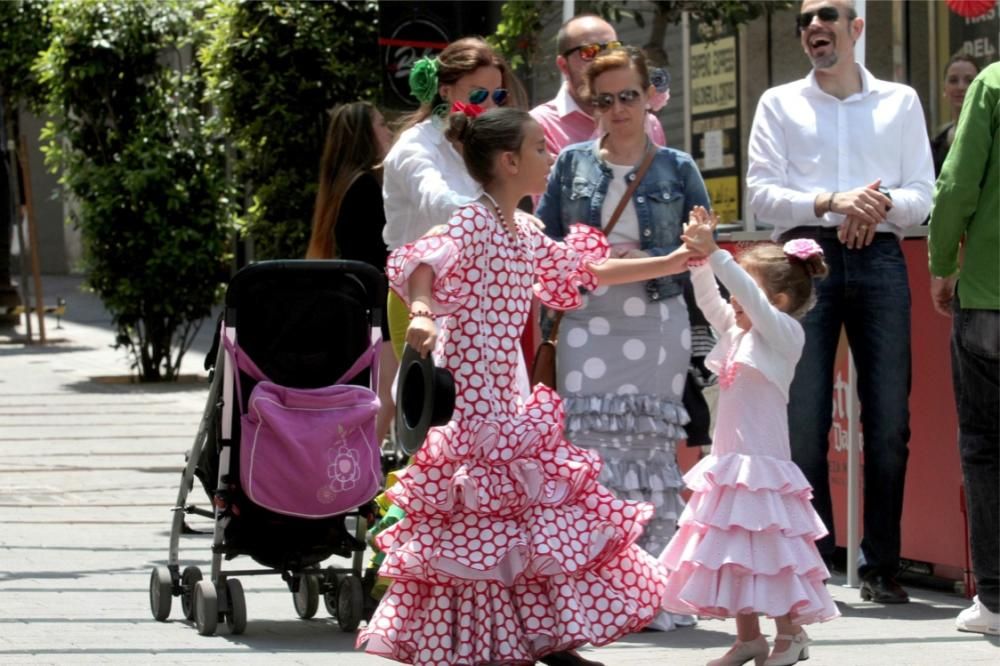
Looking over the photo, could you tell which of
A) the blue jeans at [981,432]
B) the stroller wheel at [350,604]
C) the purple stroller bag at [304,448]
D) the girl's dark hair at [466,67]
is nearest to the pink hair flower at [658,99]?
the girl's dark hair at [466,67]

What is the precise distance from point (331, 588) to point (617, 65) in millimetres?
2055

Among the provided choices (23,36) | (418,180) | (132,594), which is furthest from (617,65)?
(23,36)

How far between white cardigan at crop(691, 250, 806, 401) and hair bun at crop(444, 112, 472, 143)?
814mm

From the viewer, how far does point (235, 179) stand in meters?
16.7

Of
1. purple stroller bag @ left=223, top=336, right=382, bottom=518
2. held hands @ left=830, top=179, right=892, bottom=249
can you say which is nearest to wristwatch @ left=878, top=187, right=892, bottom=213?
held hands @ left=830, top=179, right=892, bottom=249

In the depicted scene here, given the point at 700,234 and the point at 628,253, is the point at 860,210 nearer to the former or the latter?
the point at 628,253

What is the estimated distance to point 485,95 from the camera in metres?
6.40

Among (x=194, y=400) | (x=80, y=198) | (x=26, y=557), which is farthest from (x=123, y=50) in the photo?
(x=26, y=557)

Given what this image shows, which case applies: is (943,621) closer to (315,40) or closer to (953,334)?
(953,334)

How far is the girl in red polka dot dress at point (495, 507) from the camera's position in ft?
17.7

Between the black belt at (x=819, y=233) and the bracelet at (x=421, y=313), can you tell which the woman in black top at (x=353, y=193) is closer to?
the black belt at (x=819, y=233)

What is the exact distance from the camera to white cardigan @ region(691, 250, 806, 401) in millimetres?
5521

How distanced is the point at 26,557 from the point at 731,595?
3.71m

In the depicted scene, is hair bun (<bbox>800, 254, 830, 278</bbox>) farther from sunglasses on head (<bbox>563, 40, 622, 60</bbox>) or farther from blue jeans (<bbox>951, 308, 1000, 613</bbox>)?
sunglasses on head (<bbox>563, 40, 622, 60</bbox>)
